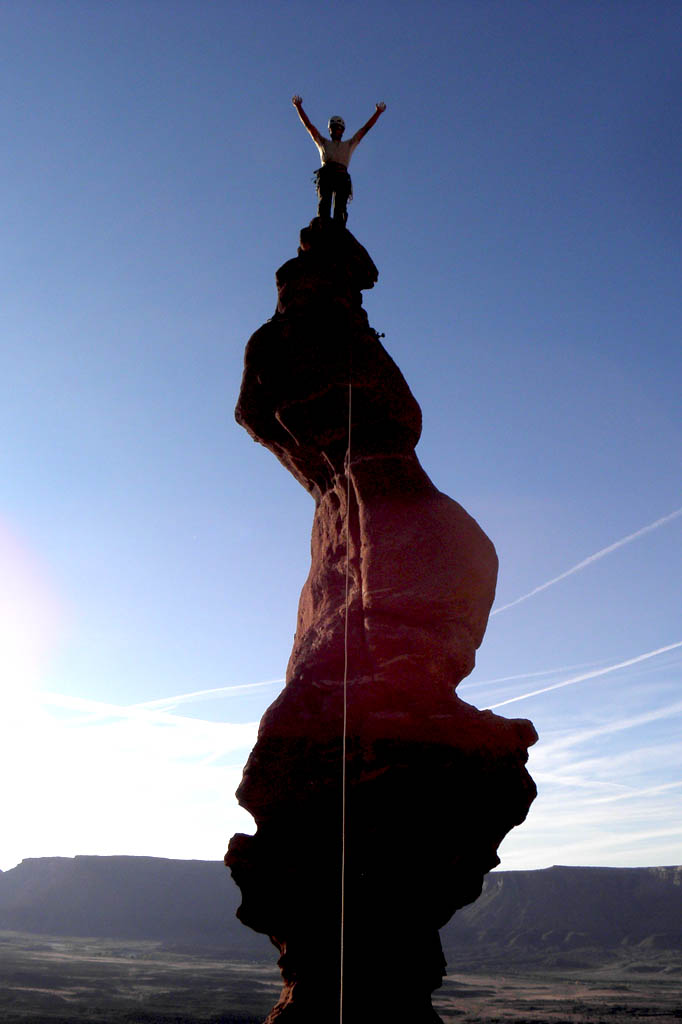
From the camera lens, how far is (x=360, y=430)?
46.6ft

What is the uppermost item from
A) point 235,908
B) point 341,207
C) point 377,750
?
point 341,207

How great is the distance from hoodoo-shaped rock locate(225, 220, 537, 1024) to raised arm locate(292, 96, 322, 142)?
4.76m

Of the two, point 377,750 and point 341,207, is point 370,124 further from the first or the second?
point 377,750

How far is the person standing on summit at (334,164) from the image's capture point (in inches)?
621

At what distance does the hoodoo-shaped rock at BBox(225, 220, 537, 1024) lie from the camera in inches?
454

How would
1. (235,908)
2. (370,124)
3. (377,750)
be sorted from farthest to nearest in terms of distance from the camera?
(235,908) < (370,124) < (377,750)

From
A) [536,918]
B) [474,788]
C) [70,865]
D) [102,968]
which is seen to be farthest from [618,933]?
[474,788]

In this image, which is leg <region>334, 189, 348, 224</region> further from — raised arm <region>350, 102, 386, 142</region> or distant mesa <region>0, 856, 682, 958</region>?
distant mesa <region>0, 856, 682, 958</region>

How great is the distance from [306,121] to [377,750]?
12.3 meters

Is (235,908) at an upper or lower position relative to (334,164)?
lower

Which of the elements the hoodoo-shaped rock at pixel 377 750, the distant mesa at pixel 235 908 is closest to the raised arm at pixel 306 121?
the hoodoo-shaped rock at pixel 377 750

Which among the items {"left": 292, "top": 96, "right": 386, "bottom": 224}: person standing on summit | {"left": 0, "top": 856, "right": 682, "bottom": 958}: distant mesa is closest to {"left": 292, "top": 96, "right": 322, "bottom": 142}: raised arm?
{"left": 292, "top": 96, "right": 386, "bottom": 224}: person standing on summit

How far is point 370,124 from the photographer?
15.7m

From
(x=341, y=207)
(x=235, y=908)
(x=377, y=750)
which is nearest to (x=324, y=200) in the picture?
(x=341, y=207)
